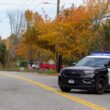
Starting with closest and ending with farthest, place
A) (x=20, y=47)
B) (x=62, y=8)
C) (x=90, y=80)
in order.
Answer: (x=90, y=80), (x=62, y=8), (x=20, y=47)

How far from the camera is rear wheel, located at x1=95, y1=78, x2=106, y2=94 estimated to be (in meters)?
21.5

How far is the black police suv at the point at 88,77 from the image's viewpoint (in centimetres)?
2145

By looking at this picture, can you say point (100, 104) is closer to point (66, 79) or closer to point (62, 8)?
point (66, 79)

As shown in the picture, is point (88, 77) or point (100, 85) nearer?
point (88, 77)

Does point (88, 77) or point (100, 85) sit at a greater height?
point (88, 77)

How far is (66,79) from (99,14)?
2864cm

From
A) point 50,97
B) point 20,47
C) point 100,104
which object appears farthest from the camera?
point 20,47

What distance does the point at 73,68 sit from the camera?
2189 cm

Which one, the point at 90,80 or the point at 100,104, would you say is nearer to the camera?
the point at 100,104

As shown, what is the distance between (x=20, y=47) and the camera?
95125 millimetres

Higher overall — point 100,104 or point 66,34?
point 66,34

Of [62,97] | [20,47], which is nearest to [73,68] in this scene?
[62,97]

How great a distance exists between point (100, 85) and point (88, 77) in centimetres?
75

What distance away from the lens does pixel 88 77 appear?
2142 centimetres
